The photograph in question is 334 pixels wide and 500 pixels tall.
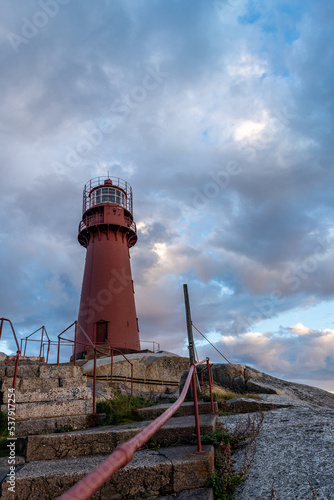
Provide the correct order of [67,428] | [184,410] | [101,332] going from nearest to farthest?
1. [67,428]
2. [184,410]
3. [101,332]

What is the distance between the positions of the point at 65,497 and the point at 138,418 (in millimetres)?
4935

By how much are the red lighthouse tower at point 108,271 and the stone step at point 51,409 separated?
37.4ft

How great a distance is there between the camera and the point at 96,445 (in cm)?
388

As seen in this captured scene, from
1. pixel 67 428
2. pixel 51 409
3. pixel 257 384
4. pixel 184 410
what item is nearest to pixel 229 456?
pixel 184 410

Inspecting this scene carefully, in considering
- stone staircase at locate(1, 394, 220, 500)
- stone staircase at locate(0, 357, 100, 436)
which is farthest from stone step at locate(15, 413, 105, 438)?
stone staircase at locate(1, 394, 220, 500)

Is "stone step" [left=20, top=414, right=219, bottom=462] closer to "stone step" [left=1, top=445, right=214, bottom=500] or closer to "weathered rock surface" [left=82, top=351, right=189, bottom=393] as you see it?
"stone step" [left=1, top=445, right=214, bottom=500]

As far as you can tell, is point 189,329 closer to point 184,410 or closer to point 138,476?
point 184,410

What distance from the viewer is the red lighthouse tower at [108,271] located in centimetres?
1841

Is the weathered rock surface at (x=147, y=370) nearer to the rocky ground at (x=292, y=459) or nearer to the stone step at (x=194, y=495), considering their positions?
the rocky ground at (x=292, y=459)

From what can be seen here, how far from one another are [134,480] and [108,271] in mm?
16937

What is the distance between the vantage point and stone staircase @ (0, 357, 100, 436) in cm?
541

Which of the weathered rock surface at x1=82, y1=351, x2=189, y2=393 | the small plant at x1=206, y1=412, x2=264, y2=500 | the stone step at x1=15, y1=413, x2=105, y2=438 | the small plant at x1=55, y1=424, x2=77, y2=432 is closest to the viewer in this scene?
the small plant at x1=206, y1=412, x2=264, y2=500

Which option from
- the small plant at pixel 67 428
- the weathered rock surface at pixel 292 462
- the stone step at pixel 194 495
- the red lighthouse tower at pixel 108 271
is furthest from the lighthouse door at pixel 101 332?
the stone step at pixel 194 495

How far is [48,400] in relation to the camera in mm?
6359
